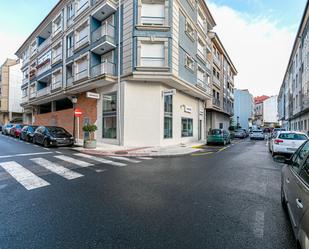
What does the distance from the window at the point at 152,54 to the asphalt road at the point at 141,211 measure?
34.3 ft

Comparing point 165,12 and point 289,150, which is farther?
point 165,12

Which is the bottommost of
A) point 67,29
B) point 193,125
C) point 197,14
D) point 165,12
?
point 193,125

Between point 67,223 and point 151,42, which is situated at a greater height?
point 151,42

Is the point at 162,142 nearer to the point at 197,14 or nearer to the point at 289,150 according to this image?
the point at 289,150

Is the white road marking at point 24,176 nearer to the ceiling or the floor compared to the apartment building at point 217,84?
nearer to the floor

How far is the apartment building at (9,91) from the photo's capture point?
48.1 metres

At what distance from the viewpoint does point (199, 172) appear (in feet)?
22.8

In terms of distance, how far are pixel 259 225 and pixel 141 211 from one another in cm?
206

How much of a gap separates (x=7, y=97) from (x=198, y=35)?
50.7 meters

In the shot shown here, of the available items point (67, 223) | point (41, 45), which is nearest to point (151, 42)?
point (67, 223)

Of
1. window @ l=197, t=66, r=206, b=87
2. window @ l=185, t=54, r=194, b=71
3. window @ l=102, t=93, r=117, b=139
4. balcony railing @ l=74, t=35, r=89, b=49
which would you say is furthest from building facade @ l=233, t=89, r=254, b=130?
balcony railing @ l=74, t=35, r=89, b=49

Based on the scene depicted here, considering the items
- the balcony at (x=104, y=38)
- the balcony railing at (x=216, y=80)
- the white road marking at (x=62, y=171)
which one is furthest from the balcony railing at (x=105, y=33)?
the balcony railing at (x=216, y=80)

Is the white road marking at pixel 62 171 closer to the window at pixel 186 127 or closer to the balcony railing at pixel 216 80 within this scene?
the window at pixel 186 127

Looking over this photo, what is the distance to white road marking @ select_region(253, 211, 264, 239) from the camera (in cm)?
286
